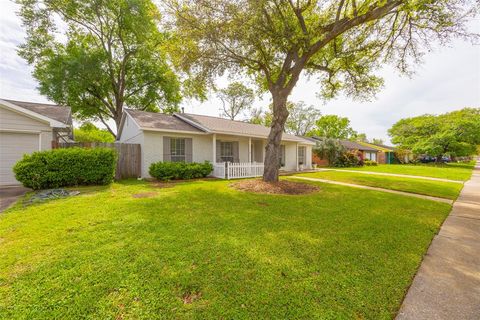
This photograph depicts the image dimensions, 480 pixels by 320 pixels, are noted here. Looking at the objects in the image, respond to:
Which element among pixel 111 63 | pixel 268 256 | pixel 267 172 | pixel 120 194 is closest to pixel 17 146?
pixel 120 194

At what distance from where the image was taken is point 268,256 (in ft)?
9.75

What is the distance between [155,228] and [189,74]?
318 inches

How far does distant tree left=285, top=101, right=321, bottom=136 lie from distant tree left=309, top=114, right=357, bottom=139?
149 cm

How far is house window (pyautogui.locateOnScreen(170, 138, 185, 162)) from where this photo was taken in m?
12.0

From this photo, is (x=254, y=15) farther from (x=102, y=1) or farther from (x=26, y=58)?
(x=26, y=58)

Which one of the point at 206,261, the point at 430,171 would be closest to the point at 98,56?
the point at 206,261

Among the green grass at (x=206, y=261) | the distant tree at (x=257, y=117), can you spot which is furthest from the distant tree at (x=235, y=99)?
the green grass at (x=206, y=261)

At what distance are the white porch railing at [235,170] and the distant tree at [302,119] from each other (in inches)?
1311

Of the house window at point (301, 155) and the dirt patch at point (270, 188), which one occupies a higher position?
the house window at point (301, 155)

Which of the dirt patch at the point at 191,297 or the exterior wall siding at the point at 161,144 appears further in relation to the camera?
the exterior wall siding at the point at 161,144

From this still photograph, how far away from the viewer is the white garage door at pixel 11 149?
27.6 feet

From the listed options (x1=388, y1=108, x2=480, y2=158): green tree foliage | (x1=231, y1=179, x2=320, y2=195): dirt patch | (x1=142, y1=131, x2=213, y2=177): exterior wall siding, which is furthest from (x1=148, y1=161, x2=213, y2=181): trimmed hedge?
(x1=388, y1=108, x2=480, y2=158): green tree foliage

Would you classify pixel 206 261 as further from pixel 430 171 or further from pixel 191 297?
pixel 430 171

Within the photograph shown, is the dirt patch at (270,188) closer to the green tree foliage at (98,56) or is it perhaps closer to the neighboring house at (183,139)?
the neighboring house at (183,139)
